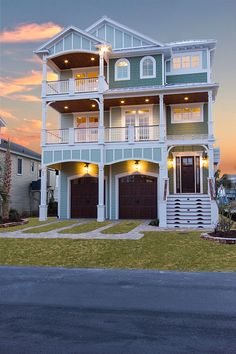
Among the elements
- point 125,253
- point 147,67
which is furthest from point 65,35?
point 125,253

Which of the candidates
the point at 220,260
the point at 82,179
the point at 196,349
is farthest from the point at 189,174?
the point at 196,349

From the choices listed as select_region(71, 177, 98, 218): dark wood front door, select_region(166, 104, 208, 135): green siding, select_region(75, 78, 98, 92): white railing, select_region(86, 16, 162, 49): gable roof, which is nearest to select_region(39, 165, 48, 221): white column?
select_region(71, 177, 98, 218): dark wood front door

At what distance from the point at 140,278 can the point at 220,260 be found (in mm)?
2805

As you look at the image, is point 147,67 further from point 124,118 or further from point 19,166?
point 19,166

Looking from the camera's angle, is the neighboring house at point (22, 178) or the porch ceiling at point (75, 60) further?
the neighboring house at point (22, 178)

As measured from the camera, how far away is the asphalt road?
3.94m

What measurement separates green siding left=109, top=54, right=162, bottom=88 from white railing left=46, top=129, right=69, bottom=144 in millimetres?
4306

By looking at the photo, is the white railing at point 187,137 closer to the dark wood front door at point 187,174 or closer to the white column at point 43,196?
the dark wood front door at point 187,174

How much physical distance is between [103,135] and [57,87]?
4622 millimetres

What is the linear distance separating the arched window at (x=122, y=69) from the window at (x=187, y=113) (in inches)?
145

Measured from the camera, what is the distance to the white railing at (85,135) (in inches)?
796

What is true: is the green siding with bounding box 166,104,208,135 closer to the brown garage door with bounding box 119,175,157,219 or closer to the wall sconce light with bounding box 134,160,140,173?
the wall sconce light with bounding box 134,160,140,173

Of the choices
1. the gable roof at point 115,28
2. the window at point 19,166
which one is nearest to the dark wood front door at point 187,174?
the gable roof at point 115,28

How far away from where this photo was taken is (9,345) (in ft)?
12.9
